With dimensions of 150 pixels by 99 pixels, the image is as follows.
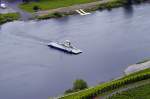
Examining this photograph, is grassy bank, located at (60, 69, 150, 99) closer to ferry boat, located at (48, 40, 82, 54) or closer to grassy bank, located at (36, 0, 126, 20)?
ferry boat, located at (48, 40, 82, 54)

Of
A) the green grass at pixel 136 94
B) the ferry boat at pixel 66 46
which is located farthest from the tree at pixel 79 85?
the ferry boat at pixel 66 46

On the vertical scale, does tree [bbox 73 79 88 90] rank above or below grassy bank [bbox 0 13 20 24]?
below

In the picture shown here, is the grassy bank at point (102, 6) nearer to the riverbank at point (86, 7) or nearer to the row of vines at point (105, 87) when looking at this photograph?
the riverbank at point (86, 7)

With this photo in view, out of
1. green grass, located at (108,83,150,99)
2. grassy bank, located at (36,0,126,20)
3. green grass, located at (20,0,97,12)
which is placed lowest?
green grass, located at (108,83,150,99)

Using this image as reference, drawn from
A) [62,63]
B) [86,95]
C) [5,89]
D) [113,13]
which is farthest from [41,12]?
[86,95]

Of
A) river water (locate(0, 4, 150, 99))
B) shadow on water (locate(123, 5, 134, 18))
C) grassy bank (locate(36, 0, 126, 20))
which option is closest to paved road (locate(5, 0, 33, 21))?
grassy bank (locate(36, 0, 126, 20))

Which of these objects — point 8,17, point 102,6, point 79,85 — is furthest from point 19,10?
point 79,85
